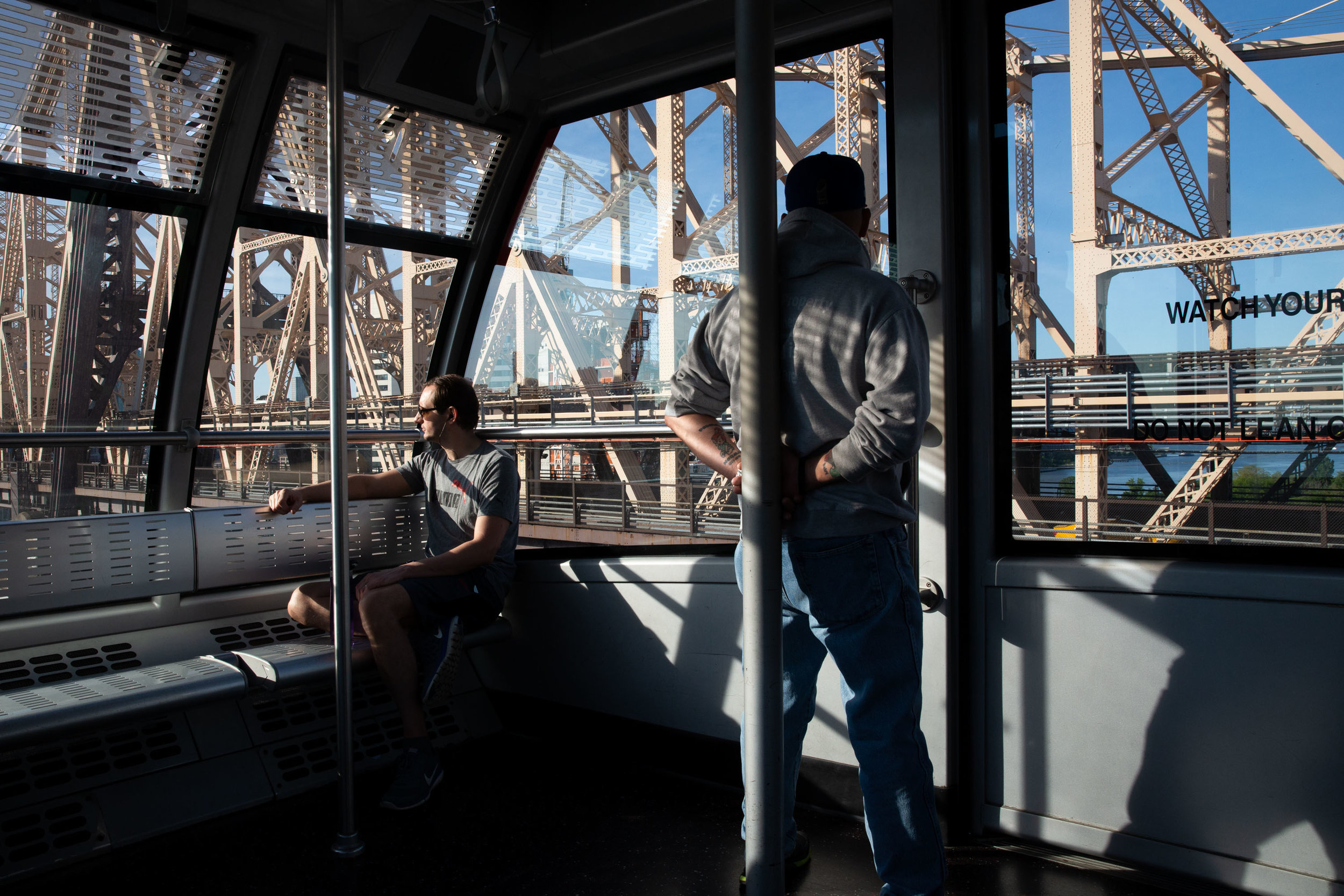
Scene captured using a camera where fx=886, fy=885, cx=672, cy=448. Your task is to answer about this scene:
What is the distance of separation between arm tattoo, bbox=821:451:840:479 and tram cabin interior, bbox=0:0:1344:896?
0.54m

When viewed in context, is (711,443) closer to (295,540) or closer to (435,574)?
(435,574)

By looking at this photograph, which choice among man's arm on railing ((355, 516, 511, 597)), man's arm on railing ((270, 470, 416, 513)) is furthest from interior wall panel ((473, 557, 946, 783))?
man's arm on railing ((270, 470, 416, 513))

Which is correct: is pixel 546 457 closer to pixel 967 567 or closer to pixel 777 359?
pixel 967 567

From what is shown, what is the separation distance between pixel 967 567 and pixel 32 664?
2562 millimetres

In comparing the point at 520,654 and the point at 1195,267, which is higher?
the point at 1195,267

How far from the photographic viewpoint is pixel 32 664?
8.04 feet

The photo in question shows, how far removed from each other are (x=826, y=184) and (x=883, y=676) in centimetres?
93

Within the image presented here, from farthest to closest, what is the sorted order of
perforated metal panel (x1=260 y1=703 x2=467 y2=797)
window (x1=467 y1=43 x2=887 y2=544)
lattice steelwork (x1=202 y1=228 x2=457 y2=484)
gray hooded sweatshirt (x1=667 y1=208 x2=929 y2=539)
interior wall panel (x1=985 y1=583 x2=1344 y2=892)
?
1. lattice steelwork (x1=202 y1=228 x2=457 y2=484)
2. window (x1=467 y1=43 x2=887 y2=544)
3. perforated metal panel (x1=260 y1=703 x2=467 y2=797)
4. interior wall panel (x1=985 y1=583 x2=1344 y2=892)
5. gray hooded sweatshirt (x1=667 y1=208 x2=929 y2=539)

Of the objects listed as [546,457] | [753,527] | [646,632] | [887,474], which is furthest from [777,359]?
[546,457]

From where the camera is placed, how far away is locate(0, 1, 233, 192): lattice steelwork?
97.0 inches

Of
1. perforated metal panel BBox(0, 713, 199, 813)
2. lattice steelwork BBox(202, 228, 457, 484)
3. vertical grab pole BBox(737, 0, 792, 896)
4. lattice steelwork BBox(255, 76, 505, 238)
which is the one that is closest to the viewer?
vertical grab pole BBox(737, 0, 792, 896)

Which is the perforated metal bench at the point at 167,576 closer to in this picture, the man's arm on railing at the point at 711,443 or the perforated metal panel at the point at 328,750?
the perforated metal panel at the point at 328,750

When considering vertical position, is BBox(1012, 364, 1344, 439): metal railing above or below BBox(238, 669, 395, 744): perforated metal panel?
above

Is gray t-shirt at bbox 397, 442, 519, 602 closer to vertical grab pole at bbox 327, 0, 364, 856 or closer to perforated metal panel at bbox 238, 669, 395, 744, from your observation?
perforated metal panel at bbox 238, 669, 395, 744
